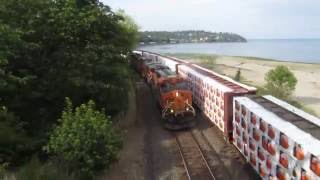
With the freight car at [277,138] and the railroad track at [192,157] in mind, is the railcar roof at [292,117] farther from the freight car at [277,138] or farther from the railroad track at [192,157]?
the railroad track at [192,157]

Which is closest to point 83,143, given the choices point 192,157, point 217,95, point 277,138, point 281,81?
point 277,138

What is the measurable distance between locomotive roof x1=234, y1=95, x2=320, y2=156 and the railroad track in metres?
3.62

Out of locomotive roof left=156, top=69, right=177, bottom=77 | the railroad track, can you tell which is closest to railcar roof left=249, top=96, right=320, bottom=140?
the railroad track

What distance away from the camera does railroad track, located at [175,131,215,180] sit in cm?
1808

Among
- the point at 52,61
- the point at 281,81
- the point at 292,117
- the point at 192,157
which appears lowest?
the point at 281,81

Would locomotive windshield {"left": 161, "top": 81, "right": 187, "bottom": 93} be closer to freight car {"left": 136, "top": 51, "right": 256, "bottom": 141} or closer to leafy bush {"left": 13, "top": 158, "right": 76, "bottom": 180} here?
freight car {"left": 136, "top": 51, "right": 256, "bottom": 141}

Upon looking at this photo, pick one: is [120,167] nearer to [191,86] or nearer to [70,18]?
[70,18]

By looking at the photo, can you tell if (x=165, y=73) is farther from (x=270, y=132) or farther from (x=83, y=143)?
(x=270, y=132)

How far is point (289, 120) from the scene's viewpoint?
46.1 feet

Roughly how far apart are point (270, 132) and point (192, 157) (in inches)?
291

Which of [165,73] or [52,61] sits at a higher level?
[52,61]

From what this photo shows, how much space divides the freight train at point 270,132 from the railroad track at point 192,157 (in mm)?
1785

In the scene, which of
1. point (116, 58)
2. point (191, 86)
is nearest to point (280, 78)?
point (191, 86)

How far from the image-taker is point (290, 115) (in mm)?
14867
